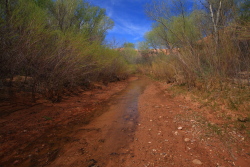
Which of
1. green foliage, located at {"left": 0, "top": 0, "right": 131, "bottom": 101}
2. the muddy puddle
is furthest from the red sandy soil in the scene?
green foliage, located at {"left": 0, "top": 0, "right": 131, "bottom": 101}

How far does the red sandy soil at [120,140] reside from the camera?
185cm

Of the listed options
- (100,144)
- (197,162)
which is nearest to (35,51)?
(100,144)

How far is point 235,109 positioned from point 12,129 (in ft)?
17.8

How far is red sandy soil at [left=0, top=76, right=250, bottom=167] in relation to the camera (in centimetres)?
185

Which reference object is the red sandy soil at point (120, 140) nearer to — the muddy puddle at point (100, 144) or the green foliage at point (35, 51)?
the muddy puddle at point (100, 144)

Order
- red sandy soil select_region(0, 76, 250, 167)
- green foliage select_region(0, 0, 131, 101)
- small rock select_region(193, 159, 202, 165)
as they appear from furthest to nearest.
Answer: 1. green foliage select_region(0, 0, 131, 101)
2. red sandy soil select_region(0, 76, 250, 167)
3. small rock select_region(193, 159, 202, 165)

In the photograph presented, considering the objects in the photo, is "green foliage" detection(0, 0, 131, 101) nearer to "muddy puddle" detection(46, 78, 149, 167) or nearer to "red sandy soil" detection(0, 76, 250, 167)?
"red sandy soil" detection(0, 76, 250, 167)

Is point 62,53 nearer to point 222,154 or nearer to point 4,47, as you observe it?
point 4,47

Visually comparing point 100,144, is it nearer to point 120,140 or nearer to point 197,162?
point 120,140

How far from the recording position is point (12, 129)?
2773mm

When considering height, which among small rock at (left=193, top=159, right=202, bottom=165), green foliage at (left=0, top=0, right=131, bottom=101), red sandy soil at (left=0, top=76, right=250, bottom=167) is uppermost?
green foliage at (left=0, top=0, right=131, bottom=101)

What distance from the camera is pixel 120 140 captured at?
7.97 ft

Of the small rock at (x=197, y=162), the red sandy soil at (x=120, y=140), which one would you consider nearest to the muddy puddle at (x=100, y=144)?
the red sandy soil at (x=120, y=140)

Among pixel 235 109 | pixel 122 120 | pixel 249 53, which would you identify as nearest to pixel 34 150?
pixel 122 120
